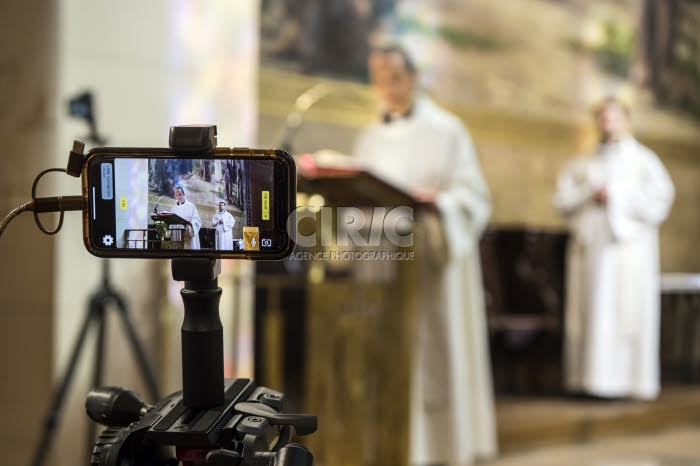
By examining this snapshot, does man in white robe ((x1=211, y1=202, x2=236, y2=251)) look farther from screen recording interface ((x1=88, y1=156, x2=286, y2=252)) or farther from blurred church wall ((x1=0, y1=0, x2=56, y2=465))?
blurred church wall ((x1=0, y1=0, x2=56, y2=465))

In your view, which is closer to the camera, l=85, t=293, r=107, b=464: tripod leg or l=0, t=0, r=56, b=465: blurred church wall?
l=85, t=293, r=107, b=464: tripod leg

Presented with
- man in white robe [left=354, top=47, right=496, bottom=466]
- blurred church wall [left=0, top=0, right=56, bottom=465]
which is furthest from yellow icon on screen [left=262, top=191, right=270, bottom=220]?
man in white robe [left=354, top=47, right=496, bottom=466]

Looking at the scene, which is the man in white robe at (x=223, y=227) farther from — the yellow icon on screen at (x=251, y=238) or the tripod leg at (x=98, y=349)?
the tripod leg at (x=98, y=349)

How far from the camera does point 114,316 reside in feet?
13.7

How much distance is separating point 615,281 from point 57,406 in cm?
486

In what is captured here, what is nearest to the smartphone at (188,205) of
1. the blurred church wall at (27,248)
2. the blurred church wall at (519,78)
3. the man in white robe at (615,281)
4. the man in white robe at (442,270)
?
the blurred church wall at (27,248)

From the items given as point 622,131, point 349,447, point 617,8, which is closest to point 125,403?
point 349,447

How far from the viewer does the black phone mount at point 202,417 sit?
42.5 inches

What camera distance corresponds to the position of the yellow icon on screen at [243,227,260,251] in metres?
1.17

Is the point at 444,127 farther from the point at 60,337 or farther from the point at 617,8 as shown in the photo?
the point at 617,8

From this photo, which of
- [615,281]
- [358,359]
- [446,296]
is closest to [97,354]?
[358,359]

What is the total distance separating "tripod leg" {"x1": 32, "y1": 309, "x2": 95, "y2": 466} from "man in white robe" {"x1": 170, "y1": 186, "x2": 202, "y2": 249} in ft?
8.77

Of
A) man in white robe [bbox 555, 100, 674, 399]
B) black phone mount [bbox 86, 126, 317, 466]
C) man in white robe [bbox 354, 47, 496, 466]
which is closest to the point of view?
black phone mount [bbox 86, 126, 317, 466]

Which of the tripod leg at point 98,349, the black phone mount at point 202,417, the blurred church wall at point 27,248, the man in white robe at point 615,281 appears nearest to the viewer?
the black phone mount at point 202,417
